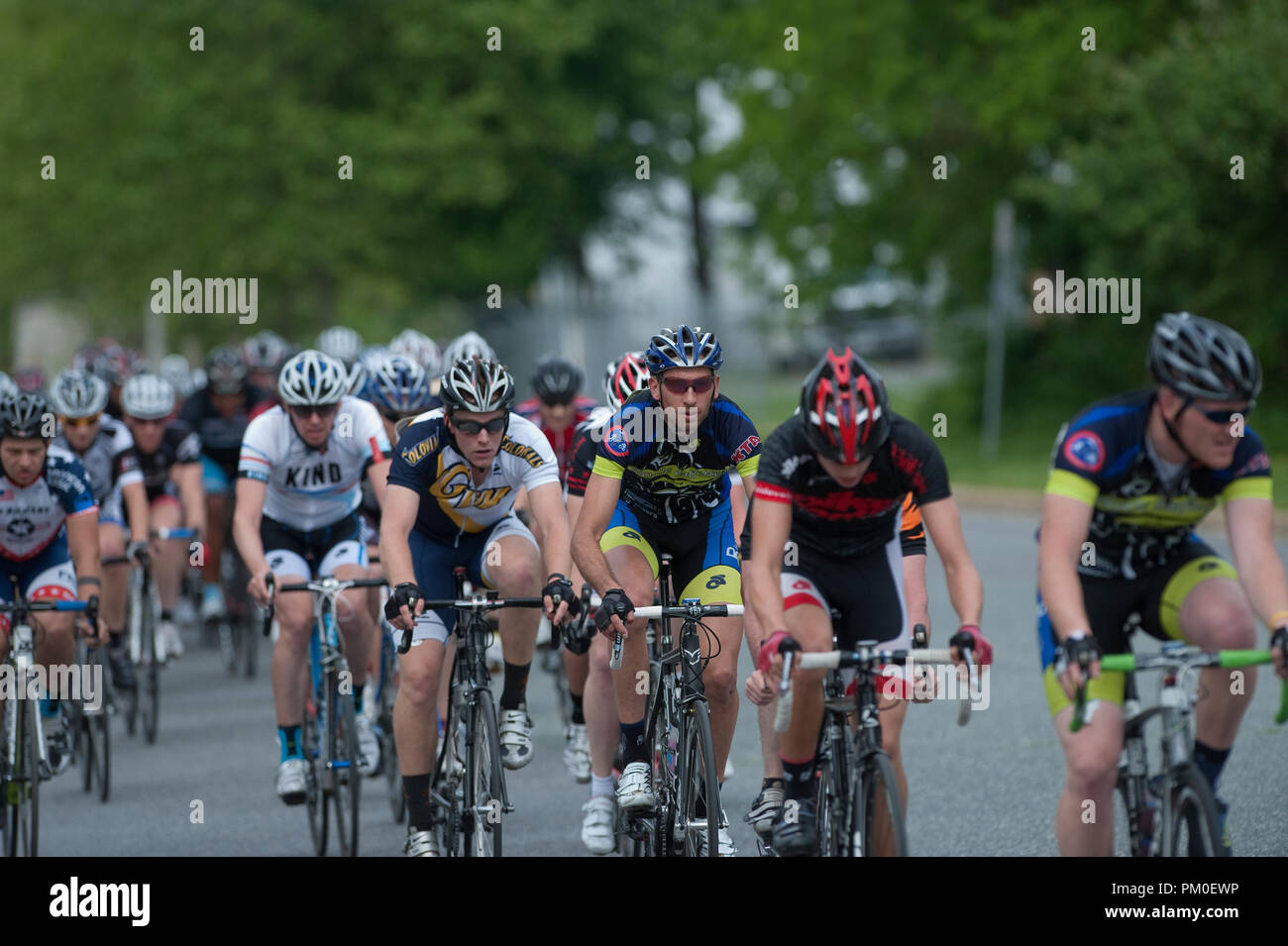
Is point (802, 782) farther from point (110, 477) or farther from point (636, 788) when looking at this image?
point (110, 477)

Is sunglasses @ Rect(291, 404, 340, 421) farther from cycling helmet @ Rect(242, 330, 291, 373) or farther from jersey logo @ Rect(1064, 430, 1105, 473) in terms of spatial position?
cycling helmet @ Rect(242, 330, 291, 373)

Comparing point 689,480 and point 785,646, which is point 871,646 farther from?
point 689,480

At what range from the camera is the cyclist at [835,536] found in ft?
18.1

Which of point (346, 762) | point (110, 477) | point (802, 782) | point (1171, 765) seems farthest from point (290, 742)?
point (1171, 765)

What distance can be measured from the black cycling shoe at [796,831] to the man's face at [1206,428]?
1.67m

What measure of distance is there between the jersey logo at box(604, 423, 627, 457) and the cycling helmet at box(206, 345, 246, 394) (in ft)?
25.3

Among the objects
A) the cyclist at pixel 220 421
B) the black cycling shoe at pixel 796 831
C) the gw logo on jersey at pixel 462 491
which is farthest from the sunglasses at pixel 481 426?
the cyclist at pixel 220 421

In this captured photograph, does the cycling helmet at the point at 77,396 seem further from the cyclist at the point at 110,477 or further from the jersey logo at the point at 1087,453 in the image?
the jersey logo at the point at 1087,453

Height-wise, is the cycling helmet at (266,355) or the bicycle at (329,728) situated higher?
the cycling helmet at (266,355)

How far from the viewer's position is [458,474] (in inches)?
284

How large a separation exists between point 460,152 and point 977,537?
18.7m

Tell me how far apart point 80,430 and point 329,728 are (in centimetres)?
400
